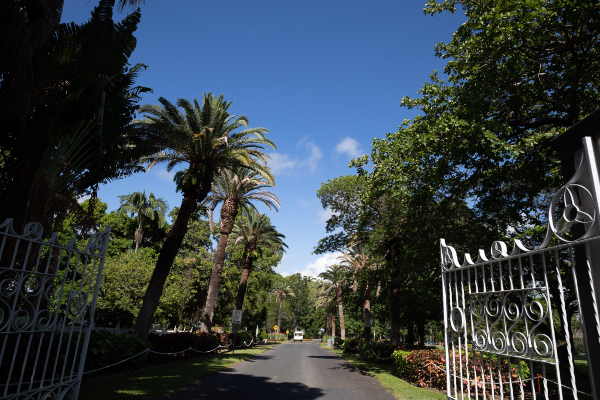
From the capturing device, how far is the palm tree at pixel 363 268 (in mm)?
23553

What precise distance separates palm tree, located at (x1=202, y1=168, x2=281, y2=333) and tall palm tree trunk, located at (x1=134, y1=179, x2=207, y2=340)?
660 centimetres

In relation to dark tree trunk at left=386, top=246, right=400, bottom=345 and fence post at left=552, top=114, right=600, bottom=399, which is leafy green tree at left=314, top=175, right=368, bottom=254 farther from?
fence post at left=552, top=114, right=600, bottom=399

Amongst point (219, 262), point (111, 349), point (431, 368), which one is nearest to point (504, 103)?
point (431, 368)

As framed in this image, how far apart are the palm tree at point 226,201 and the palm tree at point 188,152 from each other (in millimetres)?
5567

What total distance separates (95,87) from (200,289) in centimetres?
2927

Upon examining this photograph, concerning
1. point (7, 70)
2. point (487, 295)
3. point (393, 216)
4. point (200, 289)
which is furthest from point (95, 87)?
point (200, 289)

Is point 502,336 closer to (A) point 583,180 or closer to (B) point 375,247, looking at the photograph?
(A) point 583,180

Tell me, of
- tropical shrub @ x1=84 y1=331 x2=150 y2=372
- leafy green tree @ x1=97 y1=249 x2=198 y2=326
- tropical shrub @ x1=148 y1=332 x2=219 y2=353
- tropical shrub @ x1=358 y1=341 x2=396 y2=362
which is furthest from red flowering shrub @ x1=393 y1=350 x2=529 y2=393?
leafy green tree @ x1=97 y1=249 x2=198 y2=326

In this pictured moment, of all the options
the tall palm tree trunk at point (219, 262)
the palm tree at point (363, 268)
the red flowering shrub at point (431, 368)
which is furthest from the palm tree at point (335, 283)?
the red flowering shrub at point (431, 368)

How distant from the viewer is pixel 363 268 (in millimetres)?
23547

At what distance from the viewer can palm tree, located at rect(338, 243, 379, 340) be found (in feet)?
77.3

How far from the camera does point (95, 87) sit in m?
6.92

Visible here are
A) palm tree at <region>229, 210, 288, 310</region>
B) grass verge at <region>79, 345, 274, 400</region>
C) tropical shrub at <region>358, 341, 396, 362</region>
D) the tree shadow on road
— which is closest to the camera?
grass verge at <region>79, 345, 274, 400</region>

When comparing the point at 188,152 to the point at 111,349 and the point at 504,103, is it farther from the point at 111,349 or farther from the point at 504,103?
the point at 504,103
